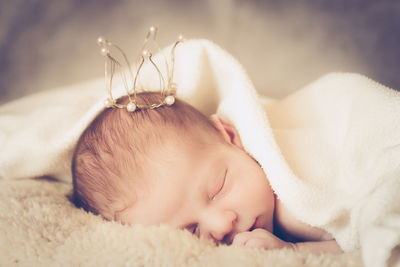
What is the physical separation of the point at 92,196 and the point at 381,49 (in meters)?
1.07

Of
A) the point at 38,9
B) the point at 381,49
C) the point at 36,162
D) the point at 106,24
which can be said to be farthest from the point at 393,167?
the point at 38,9

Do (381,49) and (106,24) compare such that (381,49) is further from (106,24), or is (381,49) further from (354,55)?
(106,24)

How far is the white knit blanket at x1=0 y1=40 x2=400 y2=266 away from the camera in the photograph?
688 mm

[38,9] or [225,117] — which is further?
[38,9]

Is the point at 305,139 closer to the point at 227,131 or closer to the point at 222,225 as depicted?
the point at 227,131

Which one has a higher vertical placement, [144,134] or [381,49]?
[381,49]

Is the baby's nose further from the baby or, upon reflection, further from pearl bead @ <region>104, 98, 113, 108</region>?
pearl bead @ <region>104, 98, 113, 108</region>

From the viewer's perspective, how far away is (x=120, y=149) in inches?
30.4

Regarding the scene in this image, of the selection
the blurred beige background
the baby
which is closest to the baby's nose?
the baby

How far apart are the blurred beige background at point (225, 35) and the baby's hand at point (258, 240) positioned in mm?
818

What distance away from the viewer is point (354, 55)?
1258 mm

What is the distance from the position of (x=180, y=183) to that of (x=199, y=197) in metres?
0.05

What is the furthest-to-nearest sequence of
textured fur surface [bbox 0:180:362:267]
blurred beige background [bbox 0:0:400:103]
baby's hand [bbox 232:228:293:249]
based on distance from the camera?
blurred beige background [bbox 0:0:400:103]
baby's hand [bbox 232:228:293:249]
textured fur surface [bbox 0:180:362:267]

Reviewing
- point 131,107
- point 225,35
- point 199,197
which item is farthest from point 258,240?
point 225,35
